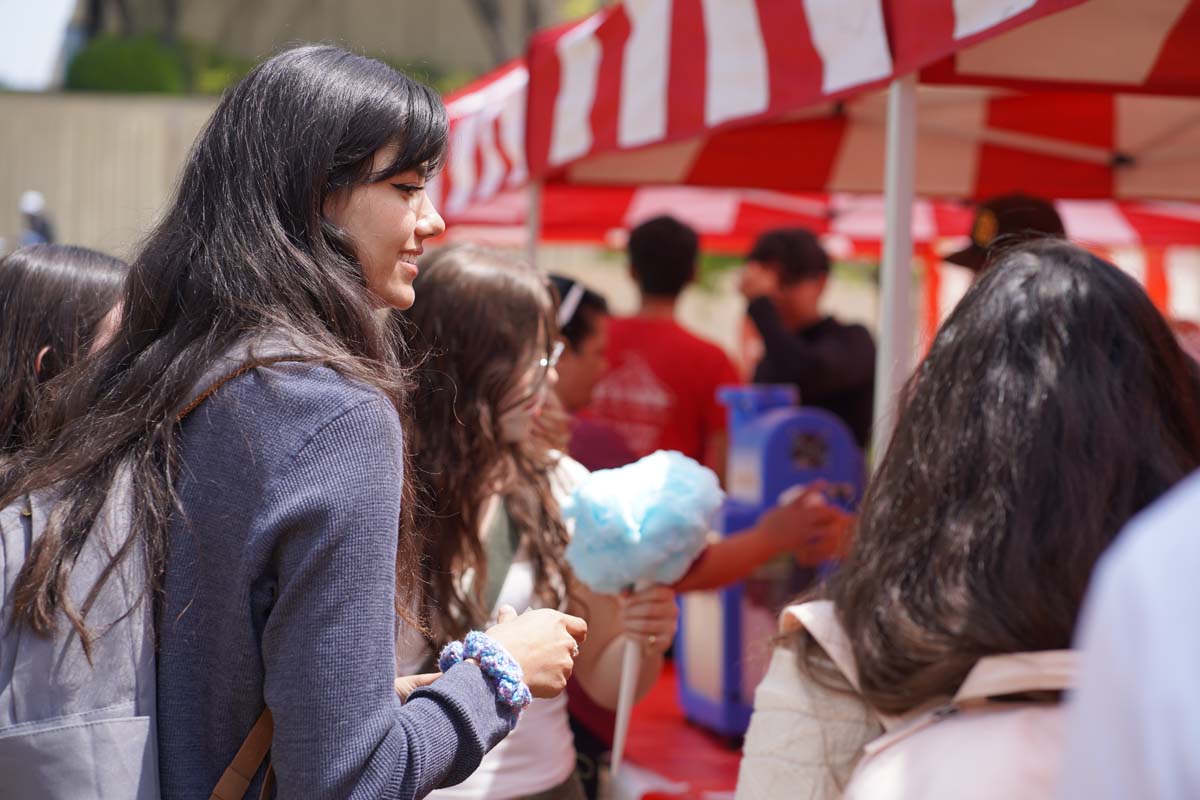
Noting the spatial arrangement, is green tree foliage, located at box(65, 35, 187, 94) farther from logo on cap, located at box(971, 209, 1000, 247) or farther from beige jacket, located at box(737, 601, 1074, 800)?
beige jacket, located at box(737, 601, 1074, 800)

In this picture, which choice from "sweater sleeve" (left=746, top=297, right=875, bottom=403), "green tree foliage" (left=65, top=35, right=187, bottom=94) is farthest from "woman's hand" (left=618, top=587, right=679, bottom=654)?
"green tree foliage" (left=65, top=35, right=187, bottom=94)

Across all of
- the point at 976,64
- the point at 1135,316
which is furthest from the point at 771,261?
the point at 1135,316

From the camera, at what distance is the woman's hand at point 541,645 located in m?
1.29

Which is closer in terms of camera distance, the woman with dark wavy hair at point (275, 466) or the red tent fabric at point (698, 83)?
the woman with dark wavy hair at point (275, 466)

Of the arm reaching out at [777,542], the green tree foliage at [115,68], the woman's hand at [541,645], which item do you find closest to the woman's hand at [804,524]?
the arm reaching out at [777,542]

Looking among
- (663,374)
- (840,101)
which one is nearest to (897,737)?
(840,101)

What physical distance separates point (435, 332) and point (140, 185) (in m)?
13.0

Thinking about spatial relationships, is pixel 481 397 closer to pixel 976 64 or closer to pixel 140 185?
pixel 976 64

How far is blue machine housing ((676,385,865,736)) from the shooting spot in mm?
3520

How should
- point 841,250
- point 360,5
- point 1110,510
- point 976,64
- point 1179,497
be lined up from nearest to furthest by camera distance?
point 1179,497 → point 1110,510 → point 976,64 → point 841,250 → point 360,5

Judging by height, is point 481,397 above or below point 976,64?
below

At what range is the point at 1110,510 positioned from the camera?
102 cm

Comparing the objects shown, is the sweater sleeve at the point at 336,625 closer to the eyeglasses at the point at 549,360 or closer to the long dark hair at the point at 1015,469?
the long dark hair at the point at 1015,469

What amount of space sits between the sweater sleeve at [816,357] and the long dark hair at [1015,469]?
9.95 feet
